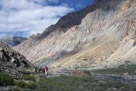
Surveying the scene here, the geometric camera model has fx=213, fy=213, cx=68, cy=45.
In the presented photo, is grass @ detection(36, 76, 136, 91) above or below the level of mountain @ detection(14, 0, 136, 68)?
below

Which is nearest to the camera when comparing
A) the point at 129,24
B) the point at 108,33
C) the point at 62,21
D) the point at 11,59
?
the point at 11,59

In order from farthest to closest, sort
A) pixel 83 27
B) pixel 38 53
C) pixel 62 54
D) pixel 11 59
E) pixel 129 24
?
pixel 38 53
pixel 83 27
pixel 62 54
pixel 129 24
pixel 11 59

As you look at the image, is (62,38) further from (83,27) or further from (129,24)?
(129,24)

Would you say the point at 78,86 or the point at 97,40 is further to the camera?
the point at 97,40

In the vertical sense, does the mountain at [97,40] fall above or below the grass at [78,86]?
above

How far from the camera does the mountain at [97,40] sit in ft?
219

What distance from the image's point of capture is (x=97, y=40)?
92.2m

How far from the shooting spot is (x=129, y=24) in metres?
77.4

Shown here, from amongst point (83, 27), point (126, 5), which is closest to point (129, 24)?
point (126, 5)

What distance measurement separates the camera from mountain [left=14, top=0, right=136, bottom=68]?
219 feet

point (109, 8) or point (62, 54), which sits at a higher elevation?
point (109, 8)

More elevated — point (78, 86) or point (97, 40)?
point (97, 40)

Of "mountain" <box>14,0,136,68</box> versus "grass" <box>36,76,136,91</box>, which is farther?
"mountain" <box>14,0,136,68</box>

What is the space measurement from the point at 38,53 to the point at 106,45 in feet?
224
